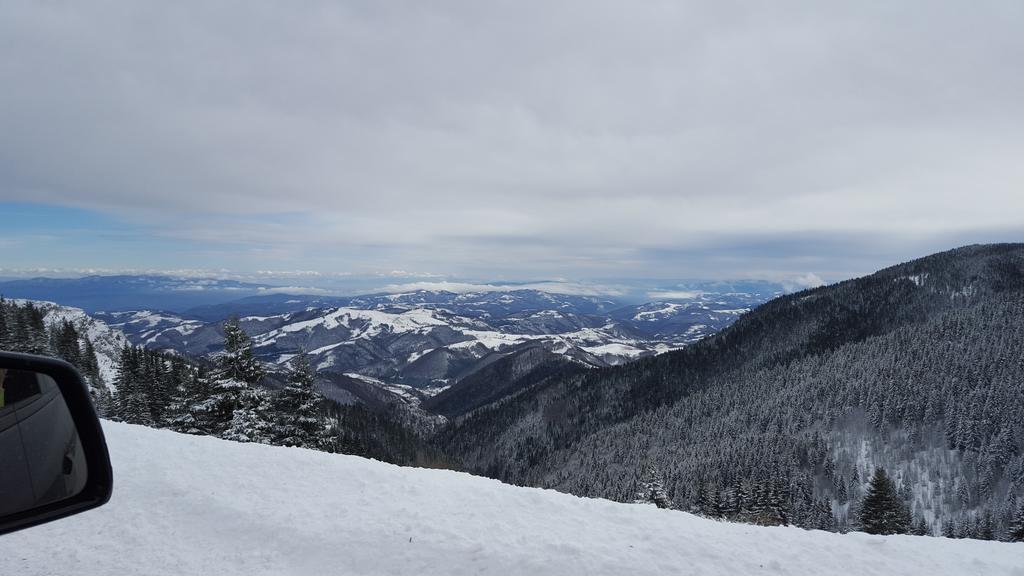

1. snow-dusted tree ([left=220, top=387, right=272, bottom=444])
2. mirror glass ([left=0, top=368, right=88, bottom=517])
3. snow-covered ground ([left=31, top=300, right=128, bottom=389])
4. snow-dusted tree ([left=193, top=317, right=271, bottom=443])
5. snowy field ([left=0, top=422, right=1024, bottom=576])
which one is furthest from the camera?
snow-covered ground ([left=31, top=300, right=128, bottom=389])

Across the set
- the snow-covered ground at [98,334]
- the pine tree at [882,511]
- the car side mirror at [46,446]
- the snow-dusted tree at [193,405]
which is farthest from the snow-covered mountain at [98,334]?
the pine tree at [882,511]

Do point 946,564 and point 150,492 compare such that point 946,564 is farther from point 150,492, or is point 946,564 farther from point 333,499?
point 150,492

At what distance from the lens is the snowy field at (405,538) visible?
8539mm

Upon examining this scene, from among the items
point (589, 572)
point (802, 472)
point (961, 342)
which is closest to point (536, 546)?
point (589, 572)

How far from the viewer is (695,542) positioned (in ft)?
32.1

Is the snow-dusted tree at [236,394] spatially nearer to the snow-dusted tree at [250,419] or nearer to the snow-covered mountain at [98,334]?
the snow-dusted tree at [250,419]

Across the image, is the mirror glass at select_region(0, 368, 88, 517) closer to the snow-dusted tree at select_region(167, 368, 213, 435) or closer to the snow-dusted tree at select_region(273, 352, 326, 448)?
the snow-dusted tree at select_region(273, 352, 326, 448)

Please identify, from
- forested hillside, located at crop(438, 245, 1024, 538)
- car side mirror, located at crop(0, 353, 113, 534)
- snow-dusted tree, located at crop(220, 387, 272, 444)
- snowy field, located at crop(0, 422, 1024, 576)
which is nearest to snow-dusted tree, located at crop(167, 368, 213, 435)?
snow-dusted tree, located at crop(220, 387, 272, 444)

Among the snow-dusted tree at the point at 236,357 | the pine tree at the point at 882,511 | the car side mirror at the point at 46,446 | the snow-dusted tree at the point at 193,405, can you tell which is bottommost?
the pine tree at the point at 882,511

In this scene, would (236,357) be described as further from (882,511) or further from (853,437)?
(853,437)

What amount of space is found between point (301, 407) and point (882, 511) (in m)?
43.5

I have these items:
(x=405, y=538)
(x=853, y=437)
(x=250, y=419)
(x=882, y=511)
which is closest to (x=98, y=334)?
(x=250, y=419)

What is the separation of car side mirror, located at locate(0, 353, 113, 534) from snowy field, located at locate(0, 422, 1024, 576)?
580cm

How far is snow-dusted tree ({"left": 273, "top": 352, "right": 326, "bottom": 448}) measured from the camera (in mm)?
27219
